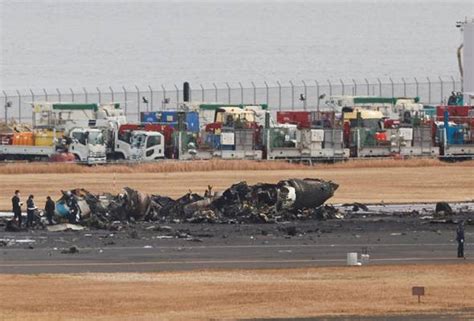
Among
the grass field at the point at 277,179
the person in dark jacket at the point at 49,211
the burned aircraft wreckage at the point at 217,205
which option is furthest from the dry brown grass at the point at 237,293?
the grass field at the point at 277,179

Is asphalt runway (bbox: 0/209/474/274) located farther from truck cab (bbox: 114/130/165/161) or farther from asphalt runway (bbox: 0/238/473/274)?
truck cab (bbox: 114/130/165/161)

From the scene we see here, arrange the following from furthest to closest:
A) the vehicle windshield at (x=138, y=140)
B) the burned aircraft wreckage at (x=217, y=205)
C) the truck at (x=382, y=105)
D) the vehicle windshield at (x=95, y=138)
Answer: the truck at (x=382, y=105)
the vehicle windshield at (x=138, y=140)
the vehicle windshield at (x=95, y=138)
the burned aircraft wreckage at (x=217, y=205)

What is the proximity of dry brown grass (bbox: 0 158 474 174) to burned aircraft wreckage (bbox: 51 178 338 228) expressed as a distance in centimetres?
2417

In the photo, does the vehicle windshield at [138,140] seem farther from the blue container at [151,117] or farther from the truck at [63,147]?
the blue container at [151,117]

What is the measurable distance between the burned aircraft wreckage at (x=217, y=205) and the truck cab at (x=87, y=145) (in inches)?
1137

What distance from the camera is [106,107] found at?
11112 centimetres

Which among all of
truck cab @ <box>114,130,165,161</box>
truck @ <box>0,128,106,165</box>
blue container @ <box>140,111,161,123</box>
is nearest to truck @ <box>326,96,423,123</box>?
blue container @ <box>140,111,161,123</box>

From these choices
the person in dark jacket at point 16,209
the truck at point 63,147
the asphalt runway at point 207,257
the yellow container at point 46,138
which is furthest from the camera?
the yellow container at point 46,138

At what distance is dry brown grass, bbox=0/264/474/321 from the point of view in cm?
4231

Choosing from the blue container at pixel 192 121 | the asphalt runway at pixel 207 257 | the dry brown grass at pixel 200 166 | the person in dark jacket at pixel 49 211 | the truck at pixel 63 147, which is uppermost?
the blue container at pixel 192 121

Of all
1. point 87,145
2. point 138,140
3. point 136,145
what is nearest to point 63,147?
point 87,145

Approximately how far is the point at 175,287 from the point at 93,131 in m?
52.1

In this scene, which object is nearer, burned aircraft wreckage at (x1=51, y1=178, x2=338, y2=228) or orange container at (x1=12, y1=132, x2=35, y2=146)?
burned aircraft wreckage at (x1=51, y1=178, x2=338, y2=228)

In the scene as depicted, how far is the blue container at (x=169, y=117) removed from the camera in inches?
4237
